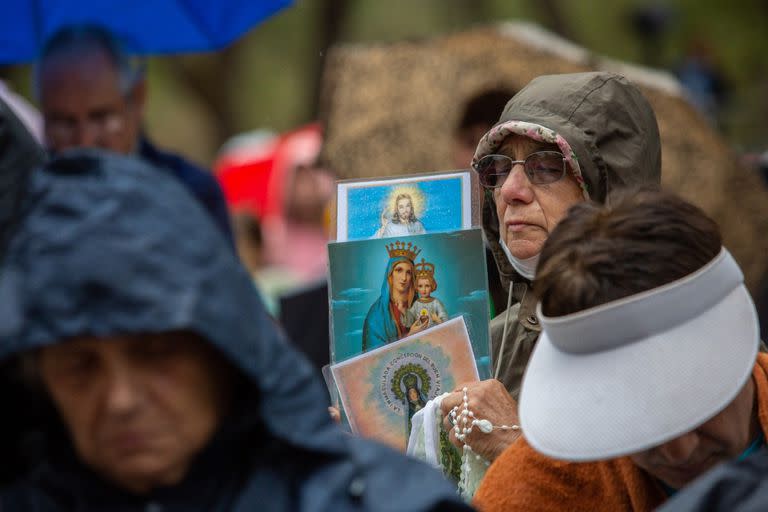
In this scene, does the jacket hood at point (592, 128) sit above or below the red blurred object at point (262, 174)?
above

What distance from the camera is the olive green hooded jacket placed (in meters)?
3.21

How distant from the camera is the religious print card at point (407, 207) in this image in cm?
316

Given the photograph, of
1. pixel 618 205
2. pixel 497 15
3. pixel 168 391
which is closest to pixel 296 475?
pixel 168 391

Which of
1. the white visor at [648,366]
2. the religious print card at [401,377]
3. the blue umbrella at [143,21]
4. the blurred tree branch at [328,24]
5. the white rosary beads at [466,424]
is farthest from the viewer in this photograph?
the blurred tree branch at [328,24]

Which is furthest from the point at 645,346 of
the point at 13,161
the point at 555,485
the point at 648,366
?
the point at 13,161

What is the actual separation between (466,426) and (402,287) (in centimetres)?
38

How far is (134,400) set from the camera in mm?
2152

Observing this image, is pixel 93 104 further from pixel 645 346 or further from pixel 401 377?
pixel 645 346

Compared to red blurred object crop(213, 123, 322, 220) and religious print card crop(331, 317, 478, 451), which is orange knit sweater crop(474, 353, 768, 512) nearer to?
religious print card crop(331, 317, 478, 451)

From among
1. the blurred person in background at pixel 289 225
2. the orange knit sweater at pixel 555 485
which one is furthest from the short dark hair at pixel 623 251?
the blurred person in background at pixel 289 225

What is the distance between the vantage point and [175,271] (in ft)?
7.03

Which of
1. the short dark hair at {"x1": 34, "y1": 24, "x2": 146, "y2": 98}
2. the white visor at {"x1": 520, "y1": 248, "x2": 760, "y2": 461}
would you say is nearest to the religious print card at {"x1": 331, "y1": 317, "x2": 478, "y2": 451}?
the white visor at {"x1": 520, "y1": 248, "x2": 760, "y2": 461}

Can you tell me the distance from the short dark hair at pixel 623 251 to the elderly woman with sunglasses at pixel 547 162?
0.75 metres

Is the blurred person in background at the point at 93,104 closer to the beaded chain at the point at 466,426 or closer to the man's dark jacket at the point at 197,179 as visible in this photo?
the man's dark jacket at the point at 197,179
